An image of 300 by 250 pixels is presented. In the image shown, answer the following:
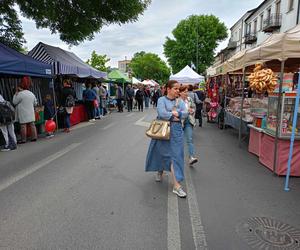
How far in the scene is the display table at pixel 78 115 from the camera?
12773 millimetres

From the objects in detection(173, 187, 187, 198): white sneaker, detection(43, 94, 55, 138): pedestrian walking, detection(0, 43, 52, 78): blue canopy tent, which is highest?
detection(0, 43, 52, 78): blue canopy tent

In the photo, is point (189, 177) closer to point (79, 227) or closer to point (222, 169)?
point (222, 169)

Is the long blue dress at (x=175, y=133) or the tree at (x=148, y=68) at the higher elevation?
the tree at (x=148, y=68)

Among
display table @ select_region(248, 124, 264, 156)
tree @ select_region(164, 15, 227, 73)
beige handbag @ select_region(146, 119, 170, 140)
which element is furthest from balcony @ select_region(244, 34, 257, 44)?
beige handbag @ select_region(146, 119, 170, 140)

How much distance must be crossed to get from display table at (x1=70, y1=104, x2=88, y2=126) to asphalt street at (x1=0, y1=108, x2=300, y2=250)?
5624 millimetres

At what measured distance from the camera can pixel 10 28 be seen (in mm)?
15148

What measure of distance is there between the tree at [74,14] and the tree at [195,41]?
3171 cm

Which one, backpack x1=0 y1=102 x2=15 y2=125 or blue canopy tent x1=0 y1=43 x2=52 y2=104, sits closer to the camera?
backpack x1=0 y1=102 x2=15 y2=125

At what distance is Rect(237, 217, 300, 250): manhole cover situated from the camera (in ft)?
10.4

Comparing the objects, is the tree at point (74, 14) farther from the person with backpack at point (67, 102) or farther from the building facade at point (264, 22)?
the building facade at point (264, 22)

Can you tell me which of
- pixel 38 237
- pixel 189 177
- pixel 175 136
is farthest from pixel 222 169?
pixel 38 237

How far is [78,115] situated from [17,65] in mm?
5450

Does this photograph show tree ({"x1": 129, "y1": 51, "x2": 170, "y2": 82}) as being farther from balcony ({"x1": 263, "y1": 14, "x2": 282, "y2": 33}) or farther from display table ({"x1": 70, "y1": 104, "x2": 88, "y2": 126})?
display table ({"x1": 70, "y1": 104, "x2": 88, "y2": 126})

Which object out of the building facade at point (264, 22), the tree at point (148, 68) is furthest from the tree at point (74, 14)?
the tree at point (148, 68)
